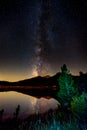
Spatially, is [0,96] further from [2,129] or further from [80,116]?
[80,116]

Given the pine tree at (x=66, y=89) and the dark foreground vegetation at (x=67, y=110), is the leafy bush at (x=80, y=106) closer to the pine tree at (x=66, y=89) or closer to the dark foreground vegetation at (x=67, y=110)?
the dark foreground vegetation at (x=67, y=110)

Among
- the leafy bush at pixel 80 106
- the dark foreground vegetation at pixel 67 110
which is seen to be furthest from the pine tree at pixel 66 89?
the leafy bush at pixel 80 106

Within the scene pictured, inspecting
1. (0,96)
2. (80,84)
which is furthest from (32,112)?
(80,84)

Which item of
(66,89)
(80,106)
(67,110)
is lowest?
(80,106)

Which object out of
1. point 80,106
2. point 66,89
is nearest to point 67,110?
point 66,89

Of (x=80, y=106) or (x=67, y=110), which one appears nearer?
(x=80, y=106)

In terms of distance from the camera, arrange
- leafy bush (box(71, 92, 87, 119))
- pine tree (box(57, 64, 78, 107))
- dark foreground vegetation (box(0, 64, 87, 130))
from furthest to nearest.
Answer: pine tree (box(57, 64, 78, 107)) → dark foreground vegetation (box(0, 64, 87, 130)) → leafy bush (box(71, 92, 87, 119))

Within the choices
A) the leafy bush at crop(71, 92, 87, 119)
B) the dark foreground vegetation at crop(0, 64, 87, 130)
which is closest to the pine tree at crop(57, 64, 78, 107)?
the dark foreground vegetation at crop(0, 64, 87, 130)

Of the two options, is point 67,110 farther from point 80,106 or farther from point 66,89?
point 80,106

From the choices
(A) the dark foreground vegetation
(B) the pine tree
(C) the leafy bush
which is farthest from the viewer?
(B) the pine tree

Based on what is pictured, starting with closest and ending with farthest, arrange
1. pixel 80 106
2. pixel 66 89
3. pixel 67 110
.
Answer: pixel 80 106 < pixel 66 89 < pixel 67 110

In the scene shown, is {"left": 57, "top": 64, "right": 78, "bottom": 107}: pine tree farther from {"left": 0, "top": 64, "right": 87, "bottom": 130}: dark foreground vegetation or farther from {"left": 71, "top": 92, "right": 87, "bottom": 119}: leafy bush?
{"left": 71, "top": 92, "right": 87, "bottom": 119}: leafy bush

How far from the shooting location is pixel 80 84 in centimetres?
1869

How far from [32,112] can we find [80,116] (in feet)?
31.3
